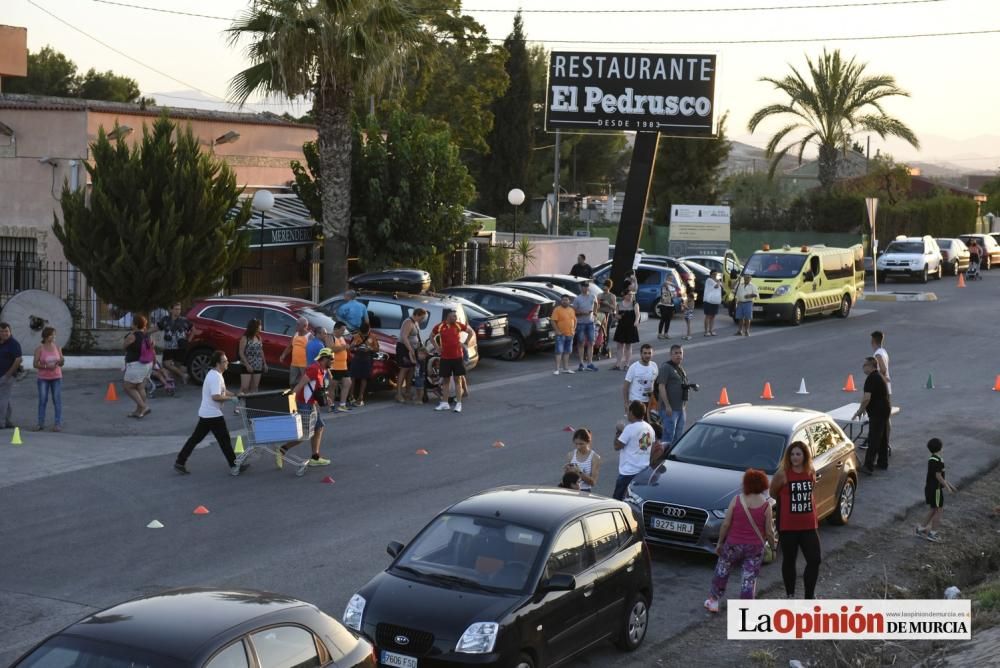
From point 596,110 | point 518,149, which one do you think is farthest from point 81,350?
point 518,149

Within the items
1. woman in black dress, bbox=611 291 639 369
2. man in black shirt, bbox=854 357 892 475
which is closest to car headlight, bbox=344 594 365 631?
man in black shirt, bbox=854 357 892 475

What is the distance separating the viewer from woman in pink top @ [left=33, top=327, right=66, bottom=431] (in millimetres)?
18266

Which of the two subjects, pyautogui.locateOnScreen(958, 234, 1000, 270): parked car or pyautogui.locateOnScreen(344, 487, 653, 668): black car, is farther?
pyautogui.locateOnScreen(958, 234, 1000, 270): parked car

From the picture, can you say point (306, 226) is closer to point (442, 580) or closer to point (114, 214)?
point (114, 214)

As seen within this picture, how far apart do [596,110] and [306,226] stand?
10.6m

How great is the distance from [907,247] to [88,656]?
154ft

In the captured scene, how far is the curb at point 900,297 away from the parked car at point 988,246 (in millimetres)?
15298

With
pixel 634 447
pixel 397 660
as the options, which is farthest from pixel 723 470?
pixel 397 660

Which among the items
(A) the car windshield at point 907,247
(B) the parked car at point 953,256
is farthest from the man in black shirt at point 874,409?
(B) the parked car at point 953,256

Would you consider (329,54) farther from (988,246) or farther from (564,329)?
(988,246)

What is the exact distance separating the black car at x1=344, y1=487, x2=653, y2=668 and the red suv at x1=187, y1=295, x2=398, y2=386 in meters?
12.2

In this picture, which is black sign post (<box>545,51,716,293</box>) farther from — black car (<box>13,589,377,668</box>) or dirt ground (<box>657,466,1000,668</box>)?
black car (<box>13,589,377,668</box>)

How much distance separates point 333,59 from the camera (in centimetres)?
2633

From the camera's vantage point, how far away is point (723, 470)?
44.3 ft
